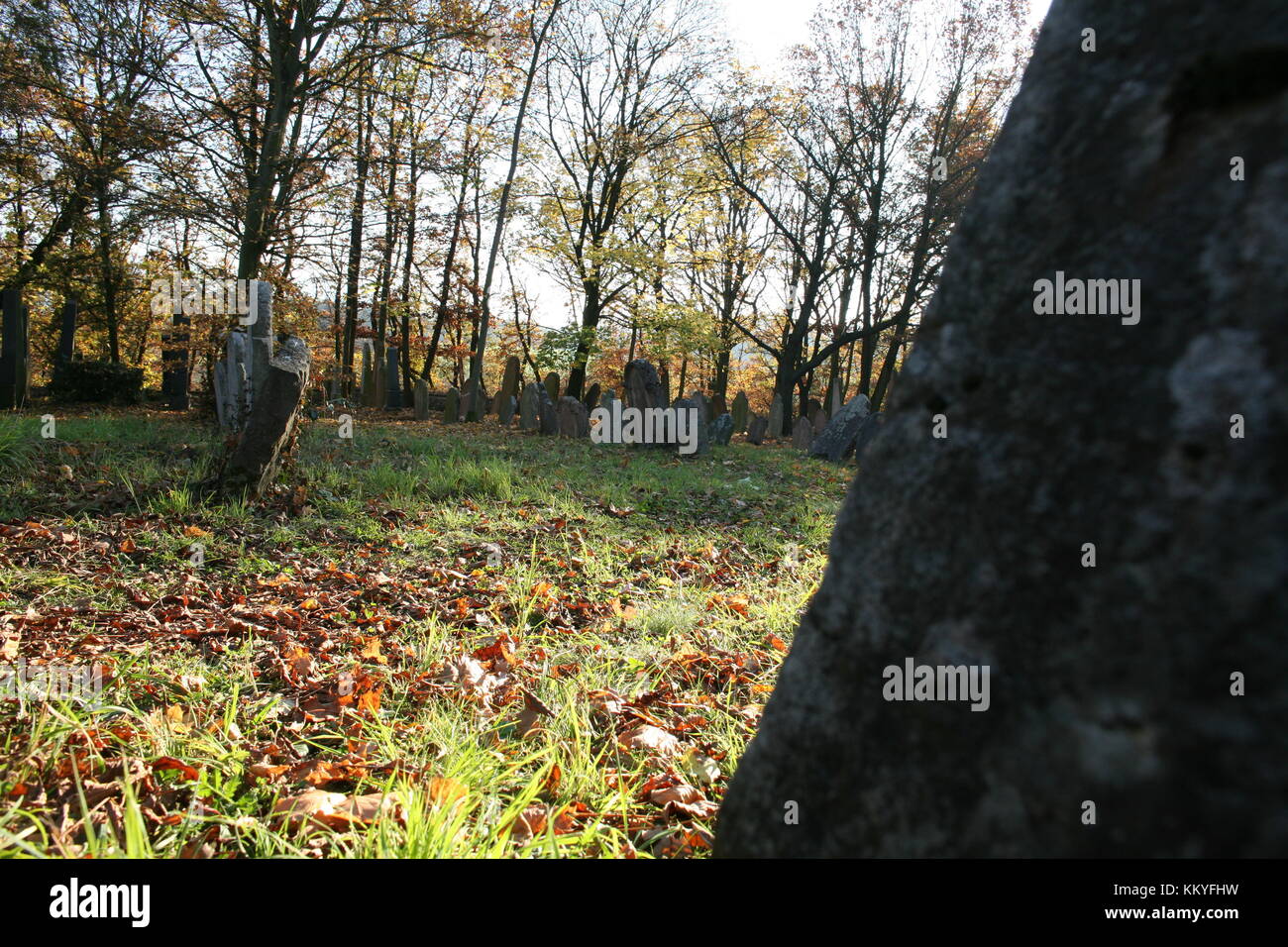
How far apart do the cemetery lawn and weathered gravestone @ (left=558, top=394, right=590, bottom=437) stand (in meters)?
5.71

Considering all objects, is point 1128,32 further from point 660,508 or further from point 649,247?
point 649,247

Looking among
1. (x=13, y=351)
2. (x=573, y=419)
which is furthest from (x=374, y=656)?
(x=13, y=351)

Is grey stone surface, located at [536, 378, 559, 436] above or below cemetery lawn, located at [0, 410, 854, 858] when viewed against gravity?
above

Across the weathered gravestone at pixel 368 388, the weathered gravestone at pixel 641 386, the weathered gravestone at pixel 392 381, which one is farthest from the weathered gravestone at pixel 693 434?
the weathered gravestone at pixel 368 388

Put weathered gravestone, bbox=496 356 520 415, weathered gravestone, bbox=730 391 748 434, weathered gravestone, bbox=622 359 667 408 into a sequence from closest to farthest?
1. weathered gravestone, bbox=622 359 667 408
2. weathered gravestone, bbox=496 356 520 415
3. weathered gravestone, bbox=730 391 748 434

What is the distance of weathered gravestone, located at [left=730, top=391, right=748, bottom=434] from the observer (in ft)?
48.7

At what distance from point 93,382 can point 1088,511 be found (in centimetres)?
1365

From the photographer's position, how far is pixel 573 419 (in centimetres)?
1203

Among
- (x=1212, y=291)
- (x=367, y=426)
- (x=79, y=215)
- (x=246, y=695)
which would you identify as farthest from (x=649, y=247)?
(x=1212, y=291)

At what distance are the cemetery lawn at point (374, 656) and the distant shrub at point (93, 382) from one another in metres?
5.33

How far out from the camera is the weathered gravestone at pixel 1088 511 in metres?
0.72

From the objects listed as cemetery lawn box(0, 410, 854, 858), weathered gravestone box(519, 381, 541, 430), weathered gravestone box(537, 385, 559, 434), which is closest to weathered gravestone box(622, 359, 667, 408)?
weathered gravestone box(537, 385, 559, 434)

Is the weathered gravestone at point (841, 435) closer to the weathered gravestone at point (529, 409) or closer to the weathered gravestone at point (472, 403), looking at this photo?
the weathered gravestone at point (529, 409)

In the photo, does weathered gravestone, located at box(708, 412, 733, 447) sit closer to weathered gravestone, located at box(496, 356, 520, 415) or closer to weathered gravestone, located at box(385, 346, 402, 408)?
weathered gravestone, located at box(496, 356, 520, 415)
